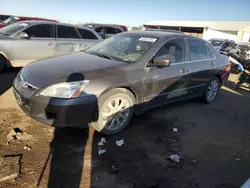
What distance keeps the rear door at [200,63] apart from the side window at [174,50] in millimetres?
235

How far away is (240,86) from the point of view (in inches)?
335

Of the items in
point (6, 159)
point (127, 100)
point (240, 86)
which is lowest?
point (240, 86)

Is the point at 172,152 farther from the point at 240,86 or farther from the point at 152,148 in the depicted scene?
the point at 240,86

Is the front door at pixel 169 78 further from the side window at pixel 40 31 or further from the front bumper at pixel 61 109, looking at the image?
the side window at pixel 40 31

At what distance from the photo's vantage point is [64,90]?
3.11 meters

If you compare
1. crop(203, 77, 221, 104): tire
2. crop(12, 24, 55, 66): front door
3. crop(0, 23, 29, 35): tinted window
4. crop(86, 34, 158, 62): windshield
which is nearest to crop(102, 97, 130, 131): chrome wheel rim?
crop(86, 34, 158, 62): windshield

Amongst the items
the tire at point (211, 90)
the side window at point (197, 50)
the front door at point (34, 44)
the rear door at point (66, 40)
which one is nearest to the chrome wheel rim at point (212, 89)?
the tire at point (211, 90)

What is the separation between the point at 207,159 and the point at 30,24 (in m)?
6.36

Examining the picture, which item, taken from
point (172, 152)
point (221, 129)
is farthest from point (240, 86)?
point (172, 152)

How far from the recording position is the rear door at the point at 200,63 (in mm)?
4848

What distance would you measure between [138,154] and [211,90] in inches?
132

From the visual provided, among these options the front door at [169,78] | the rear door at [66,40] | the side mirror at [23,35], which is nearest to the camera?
the front door at [169,78]

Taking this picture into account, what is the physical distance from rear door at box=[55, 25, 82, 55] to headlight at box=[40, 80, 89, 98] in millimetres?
4594

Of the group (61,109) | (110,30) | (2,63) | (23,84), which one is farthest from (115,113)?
(110,30)
